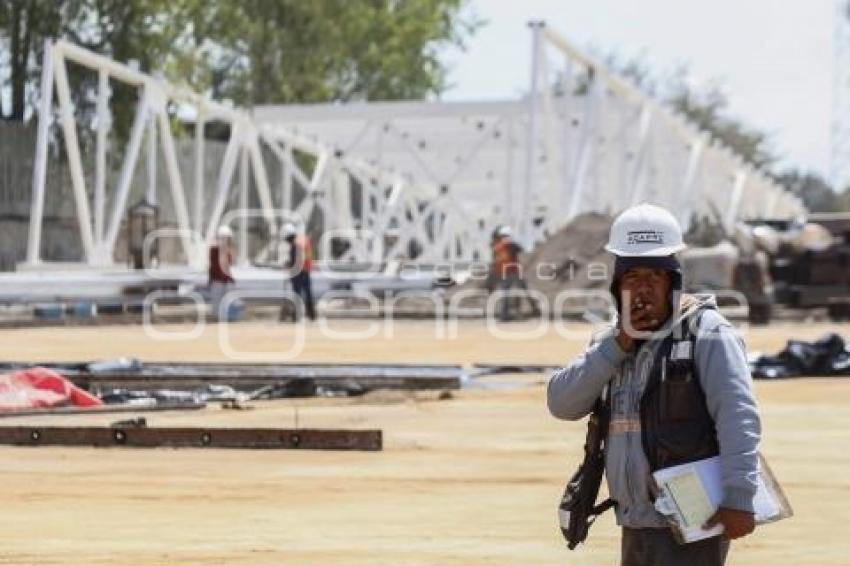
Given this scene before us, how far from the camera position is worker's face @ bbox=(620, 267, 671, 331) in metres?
6.43

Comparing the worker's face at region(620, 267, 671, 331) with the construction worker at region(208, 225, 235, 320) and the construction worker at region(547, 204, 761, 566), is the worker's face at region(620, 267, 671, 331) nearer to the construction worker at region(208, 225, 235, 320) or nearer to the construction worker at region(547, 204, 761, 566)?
the construction worker at region(547, 204, 761, 566)

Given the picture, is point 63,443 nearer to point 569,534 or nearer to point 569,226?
point 569,534

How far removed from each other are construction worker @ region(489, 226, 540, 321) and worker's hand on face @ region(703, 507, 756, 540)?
33.1 meters

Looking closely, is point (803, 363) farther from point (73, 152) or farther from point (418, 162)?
point (418, 162)

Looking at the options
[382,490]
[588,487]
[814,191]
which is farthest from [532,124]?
[814,191]

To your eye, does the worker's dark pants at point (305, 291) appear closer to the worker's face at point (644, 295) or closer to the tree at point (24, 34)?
the tree at point (24, 34)

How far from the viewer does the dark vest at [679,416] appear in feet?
20.8

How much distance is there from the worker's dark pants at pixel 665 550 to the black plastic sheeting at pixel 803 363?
15056mm

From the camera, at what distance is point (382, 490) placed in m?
12.4

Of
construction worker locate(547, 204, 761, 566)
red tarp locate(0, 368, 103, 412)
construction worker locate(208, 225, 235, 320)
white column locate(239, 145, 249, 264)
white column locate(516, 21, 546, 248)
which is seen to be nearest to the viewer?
construction worker locate(547, 204, 761, 566)

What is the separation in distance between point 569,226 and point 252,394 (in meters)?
29.2

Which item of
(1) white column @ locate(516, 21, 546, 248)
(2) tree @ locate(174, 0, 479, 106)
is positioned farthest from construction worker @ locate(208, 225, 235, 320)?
(2) tree @ locate(174, 0, 479, 106)

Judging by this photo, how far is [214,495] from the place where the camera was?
39.7ft

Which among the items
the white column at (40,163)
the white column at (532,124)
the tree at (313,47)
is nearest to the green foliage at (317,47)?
the tree at (313,47)
